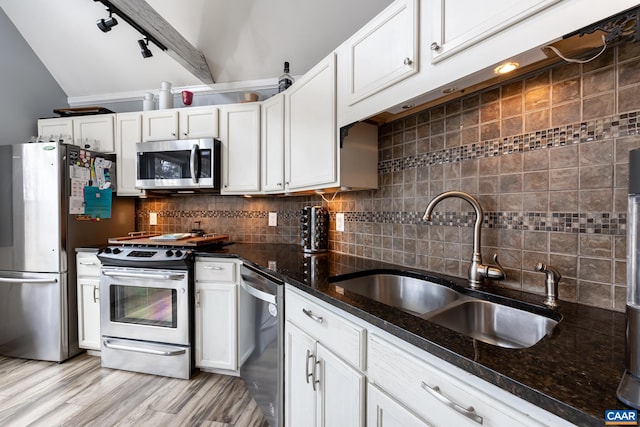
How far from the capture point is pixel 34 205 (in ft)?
7.64

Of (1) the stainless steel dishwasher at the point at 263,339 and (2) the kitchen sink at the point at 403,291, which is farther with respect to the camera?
(1) the stainless steel dishwasher at the point at 263,339

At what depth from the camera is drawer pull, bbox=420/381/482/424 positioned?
0.61 m

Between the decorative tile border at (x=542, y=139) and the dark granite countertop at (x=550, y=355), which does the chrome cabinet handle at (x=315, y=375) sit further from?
the decorative tile border at (x=542, y=139)

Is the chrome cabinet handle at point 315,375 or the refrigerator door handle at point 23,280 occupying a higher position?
the refrigerator door handle at point 23,280

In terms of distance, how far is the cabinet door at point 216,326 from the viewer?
2121 millimetres

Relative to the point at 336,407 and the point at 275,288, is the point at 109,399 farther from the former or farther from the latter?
the point at 336,407

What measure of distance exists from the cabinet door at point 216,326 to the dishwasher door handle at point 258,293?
249mm

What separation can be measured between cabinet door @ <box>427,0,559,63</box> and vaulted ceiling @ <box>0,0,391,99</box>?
1.24m

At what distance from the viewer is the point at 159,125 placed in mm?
2629

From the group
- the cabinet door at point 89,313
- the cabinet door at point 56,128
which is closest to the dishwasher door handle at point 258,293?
the cabinet door at point 89,313

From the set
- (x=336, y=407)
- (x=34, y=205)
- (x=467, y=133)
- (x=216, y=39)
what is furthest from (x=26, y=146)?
(x=467, y=133)

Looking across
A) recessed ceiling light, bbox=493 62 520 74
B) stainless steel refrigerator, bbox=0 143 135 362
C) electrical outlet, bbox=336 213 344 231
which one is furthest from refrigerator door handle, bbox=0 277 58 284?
recessed ceiling light, bbox=493 62 520 74

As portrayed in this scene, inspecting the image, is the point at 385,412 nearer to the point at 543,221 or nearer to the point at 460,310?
the point at 460,310

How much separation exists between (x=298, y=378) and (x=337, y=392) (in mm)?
327
